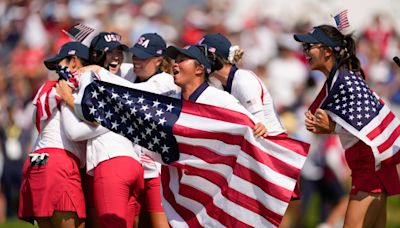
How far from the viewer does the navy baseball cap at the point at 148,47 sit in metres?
11.3


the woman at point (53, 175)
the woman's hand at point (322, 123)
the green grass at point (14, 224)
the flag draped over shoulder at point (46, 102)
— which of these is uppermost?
the woman's hand at point (322, 123)

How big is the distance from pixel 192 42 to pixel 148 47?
10211 millimetres

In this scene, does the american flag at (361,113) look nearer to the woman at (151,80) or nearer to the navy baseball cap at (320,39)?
the navy baseball cap at (320,39)

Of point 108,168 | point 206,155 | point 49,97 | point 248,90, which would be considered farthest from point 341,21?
point 49,97

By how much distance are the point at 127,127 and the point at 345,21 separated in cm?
210

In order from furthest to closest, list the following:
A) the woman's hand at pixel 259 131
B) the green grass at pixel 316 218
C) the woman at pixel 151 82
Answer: the green grass at pixel 316 218 < the woman at pixel 151 82 < the woman's hand at pixel 259 131

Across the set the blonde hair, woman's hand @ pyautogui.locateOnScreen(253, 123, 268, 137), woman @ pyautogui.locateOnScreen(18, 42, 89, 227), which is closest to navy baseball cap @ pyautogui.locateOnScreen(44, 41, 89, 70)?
woman @ pyautogui.locateOnScreen(18, 42, 89, 227)

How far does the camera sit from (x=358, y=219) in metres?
10.7

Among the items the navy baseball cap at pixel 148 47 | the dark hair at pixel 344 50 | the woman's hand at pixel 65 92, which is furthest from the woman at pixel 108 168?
the dark hair at pixel 344 50

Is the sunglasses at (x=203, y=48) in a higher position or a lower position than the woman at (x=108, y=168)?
higher

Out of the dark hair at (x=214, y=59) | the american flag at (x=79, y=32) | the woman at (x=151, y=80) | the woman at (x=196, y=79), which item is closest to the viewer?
the woman at (x=196, y=79)

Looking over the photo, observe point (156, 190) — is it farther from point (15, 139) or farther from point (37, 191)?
point (15, 139)

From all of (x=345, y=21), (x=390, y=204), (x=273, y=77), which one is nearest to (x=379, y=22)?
(x=273, y=77)

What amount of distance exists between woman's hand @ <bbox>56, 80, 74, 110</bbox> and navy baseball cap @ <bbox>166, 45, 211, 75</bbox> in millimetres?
950
